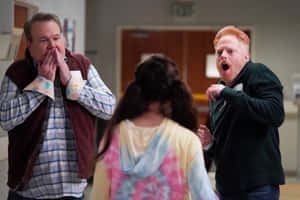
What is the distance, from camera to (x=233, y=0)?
24.2ft

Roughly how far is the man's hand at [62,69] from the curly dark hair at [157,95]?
1.24ft

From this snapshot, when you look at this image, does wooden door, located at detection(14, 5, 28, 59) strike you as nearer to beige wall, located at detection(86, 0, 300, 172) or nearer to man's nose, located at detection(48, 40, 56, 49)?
man's nose, located at detection(48, 40, 56, 49)

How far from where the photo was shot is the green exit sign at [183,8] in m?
7.41

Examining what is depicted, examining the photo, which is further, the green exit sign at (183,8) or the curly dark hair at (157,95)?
the green exit sign at (183,8)

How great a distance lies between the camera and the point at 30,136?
187 centimetres

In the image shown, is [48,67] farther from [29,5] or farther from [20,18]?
[29,5]

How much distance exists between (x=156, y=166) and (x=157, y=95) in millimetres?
234

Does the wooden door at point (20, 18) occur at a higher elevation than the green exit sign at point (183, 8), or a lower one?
lower

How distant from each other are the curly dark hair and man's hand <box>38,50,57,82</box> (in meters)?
0.40

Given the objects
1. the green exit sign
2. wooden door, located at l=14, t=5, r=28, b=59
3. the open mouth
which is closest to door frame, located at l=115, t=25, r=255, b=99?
the green exit sign

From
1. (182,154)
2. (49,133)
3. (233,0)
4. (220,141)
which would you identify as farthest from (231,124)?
(233,0)

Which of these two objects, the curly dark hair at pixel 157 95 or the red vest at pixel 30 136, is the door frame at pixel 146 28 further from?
the curly dark hair at pixel 157 95

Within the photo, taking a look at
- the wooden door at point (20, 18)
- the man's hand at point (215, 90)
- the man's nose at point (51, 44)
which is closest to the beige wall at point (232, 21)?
the wooden door at point (20, 18)

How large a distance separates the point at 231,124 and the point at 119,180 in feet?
2.30
